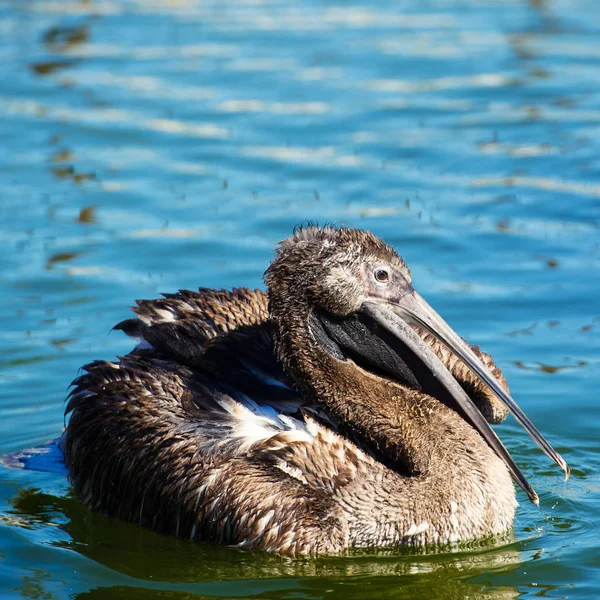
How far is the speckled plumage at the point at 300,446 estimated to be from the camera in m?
6.37

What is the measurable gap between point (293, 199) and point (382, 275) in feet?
16.8

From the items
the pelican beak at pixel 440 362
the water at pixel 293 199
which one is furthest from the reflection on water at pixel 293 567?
the pelican beak at pixel 440 362

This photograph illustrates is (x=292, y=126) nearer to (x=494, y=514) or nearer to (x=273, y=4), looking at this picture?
(x=273, y=4)

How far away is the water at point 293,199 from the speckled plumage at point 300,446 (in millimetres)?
170

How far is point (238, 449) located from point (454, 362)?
4.18 ft

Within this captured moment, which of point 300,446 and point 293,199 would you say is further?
point 293,199

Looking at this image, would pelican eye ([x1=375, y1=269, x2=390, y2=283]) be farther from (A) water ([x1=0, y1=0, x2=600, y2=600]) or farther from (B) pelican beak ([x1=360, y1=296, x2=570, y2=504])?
(A) water ([x1=0, y1=0, x2=600, y2=600])

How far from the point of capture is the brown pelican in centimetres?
638

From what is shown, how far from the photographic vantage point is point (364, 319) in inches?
259

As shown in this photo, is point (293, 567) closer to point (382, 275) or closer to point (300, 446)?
point (300, 446)

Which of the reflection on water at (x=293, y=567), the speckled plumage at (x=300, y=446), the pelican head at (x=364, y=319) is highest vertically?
the pelican head at (x=364, y=319)

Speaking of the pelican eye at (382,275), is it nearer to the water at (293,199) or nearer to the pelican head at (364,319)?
the pelican head at (364,319)

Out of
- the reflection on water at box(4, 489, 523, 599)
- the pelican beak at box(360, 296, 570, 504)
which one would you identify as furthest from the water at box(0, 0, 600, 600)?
the pelican beak at box(360, 296, 570, 504)

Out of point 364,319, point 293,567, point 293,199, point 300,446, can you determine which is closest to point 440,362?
point 364,319
